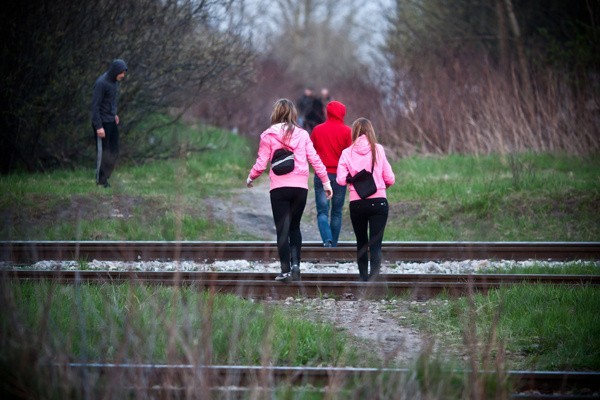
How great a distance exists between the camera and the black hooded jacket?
1415cm

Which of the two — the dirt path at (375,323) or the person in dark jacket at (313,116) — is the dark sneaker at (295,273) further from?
the person in dark jacket at (313,116)

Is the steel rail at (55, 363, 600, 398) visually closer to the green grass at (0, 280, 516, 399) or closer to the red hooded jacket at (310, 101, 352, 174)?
the green grass at (0, 280, 516, 399)

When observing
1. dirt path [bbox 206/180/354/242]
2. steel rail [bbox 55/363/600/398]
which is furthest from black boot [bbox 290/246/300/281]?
dirt path [bbox 206/180/354/242]

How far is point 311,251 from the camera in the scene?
10781mm

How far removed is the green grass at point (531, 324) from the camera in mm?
6188

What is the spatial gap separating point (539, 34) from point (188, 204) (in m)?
15.4

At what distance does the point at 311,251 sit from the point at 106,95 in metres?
5.48

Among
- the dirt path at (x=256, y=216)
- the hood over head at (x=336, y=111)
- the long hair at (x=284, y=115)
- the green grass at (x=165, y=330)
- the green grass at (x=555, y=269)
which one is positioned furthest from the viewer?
the dirt path at (x=256, y=216)

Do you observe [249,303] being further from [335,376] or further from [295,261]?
[335,376]

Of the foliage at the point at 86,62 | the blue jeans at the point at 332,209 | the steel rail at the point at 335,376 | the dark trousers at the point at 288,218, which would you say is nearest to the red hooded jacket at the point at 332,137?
the blue jeans at the point at 332,209

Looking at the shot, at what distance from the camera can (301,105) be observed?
22359mm

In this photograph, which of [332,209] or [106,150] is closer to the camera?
[332,209]

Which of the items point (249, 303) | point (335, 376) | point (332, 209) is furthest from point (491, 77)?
point (335, 376)

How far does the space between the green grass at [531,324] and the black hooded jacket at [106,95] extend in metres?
8.03
